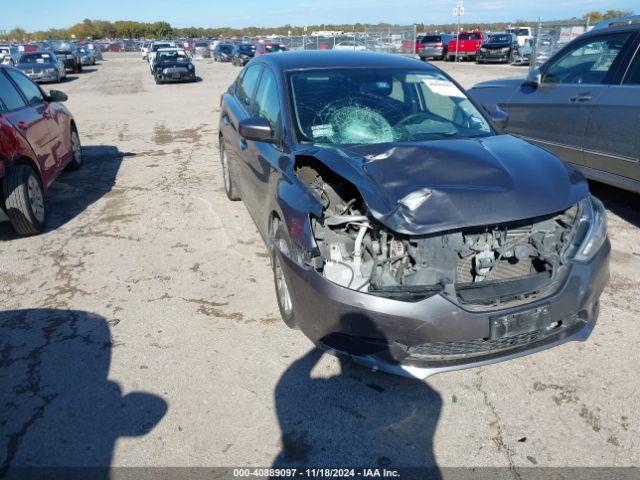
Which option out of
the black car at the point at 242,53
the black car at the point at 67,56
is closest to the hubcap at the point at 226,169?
the black car at the point at 67,56

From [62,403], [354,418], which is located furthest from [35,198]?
[354,418]

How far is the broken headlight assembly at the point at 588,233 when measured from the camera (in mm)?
2836

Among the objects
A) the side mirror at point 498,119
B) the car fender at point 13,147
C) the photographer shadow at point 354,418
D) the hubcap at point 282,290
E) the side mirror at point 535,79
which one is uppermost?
the side mirror at point 535,79

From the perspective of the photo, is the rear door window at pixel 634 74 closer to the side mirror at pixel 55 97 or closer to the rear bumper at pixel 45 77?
the side mirror at pixel 55 97

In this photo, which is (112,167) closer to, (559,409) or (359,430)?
(359,430)

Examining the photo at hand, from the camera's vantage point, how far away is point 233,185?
224 inches

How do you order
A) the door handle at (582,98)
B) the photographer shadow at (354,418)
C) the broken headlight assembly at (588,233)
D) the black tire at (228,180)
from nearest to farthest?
1. the photographer shadow at (354,418)
2. the broken headlight assembly at (588,233)
3. the door handle at (582,98)
4. the black tire at (228,180)

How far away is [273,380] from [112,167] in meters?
6.04

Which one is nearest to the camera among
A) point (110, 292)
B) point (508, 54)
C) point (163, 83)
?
point (110, 292)

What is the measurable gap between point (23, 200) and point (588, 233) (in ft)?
15.7

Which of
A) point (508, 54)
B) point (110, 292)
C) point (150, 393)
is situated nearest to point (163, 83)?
point (508, 54)

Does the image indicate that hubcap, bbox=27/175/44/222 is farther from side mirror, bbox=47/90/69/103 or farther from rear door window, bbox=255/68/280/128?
rear door window, bbox=255/68/280/128

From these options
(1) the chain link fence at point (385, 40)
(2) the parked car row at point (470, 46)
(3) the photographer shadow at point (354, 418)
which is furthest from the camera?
(1) the chain link fence at point (385, 40)

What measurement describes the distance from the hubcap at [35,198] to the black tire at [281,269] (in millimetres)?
2931
